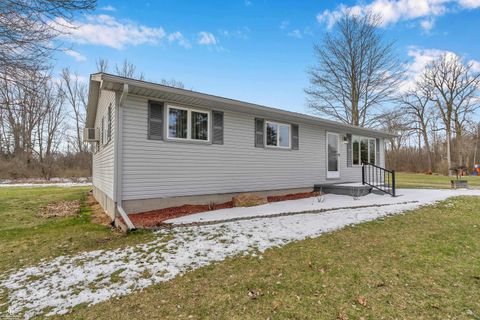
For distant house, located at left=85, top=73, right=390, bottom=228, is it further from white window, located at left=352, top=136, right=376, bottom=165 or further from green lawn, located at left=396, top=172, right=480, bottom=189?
green lawn, located at left=396, top=172, right=480, bottom=189

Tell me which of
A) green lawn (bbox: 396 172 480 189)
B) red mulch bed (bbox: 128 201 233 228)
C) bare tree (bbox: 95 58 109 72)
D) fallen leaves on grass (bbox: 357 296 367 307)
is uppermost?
bare tree (bbox: 95 58 109 72)

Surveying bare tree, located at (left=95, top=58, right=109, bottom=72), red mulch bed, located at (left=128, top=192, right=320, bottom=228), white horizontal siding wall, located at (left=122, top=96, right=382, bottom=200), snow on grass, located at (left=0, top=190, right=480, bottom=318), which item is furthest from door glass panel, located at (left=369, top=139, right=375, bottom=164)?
bare tree, located at (left=95, top=58, right=109, bottom=72)

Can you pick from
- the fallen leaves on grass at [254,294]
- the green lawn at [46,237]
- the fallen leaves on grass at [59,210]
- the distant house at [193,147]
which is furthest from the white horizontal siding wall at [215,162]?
the fallen leaves on grass at [254,294]

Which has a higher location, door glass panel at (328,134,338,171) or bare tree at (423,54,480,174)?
bare tree at (423,54,480,174)

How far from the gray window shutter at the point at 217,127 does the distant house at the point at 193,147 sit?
3cm

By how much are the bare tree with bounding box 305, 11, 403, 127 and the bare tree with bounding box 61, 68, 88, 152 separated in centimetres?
2175

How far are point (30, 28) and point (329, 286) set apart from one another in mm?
6895

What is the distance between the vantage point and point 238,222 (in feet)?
17.8

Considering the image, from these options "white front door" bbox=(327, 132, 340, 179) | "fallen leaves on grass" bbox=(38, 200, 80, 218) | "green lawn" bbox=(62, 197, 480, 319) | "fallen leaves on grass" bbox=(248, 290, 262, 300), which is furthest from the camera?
"white front door" bbox=(327, 132, 340, 179)

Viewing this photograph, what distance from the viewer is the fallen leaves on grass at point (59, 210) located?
7.16 m

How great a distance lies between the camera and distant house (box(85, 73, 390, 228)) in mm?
5863

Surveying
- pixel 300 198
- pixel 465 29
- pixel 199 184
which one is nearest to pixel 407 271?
pixel 199 184

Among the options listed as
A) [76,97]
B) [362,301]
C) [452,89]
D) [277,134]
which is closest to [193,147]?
[277,134]

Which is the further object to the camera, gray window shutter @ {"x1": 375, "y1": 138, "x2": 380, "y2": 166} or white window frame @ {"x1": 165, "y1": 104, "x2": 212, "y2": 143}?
gray window shutter @ {"x1": 375, "y1": 138, "x2": 380, "y2": 166}
